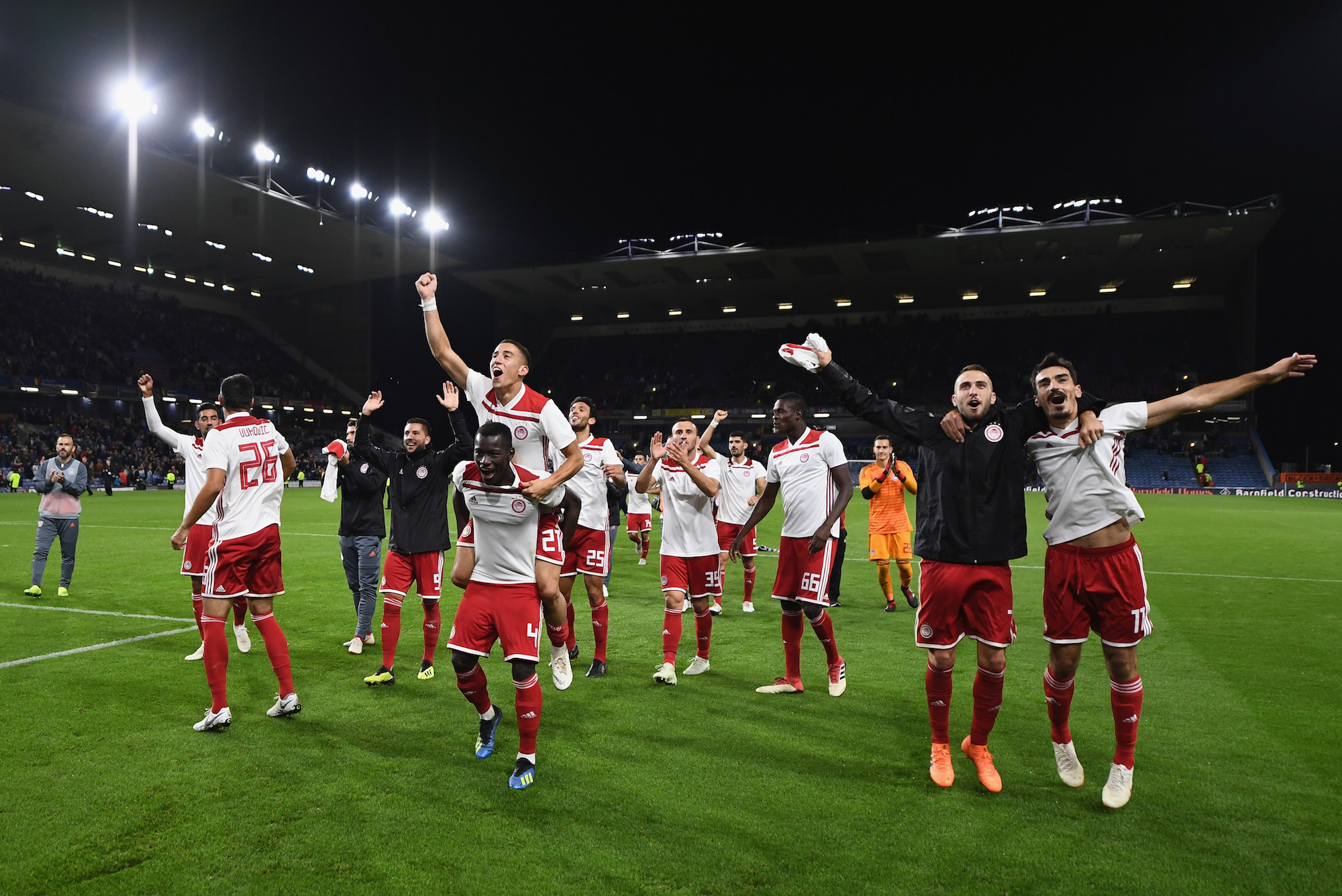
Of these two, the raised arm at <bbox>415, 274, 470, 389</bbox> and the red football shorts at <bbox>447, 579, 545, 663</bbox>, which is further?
the raised arm at <bbox>415, 274, 470, 389</bbox>

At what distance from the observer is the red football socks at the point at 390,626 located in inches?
258

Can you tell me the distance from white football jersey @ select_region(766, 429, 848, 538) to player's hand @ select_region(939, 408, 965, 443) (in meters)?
1.70

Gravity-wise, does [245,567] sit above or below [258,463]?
below

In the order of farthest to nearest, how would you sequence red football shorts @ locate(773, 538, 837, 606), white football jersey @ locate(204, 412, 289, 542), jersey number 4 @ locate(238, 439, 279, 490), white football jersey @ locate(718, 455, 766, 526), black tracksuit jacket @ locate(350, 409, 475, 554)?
1. white football jersey @ locate(718, 455, 766, 526)
2. black tracksuit jacket @ locate(350, 409, 475, 554)
3. red football shorts @ locate(773, 538, 837, 606)
4. jersey number 4 @ locate(238, 439, 279, 490)
5. white football jersey @ locate(204, 412, 289, 542)

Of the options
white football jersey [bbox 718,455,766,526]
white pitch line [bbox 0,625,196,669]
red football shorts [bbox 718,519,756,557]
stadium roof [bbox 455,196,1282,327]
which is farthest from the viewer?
stadium roof [bbox 455,196,1282,327]

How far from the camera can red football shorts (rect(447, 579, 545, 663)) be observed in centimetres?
450

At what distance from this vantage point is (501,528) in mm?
4598

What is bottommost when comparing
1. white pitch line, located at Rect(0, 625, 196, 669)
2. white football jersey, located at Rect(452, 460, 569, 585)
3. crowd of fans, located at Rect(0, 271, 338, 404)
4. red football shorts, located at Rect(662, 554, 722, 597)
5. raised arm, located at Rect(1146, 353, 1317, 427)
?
white pitch line, located at Rect(0, 625, 196, 669)

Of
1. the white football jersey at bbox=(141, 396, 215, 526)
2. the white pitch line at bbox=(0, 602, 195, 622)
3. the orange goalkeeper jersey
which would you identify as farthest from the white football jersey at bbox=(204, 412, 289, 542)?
the orange goalkeeper jersey

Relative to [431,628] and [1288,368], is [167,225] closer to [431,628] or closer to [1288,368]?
[431,628]

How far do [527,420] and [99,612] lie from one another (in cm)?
771

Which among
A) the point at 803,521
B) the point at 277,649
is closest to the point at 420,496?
the point at 277,649

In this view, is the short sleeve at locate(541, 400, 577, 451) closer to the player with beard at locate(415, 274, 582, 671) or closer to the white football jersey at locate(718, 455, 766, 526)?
the player with beard at locate(415, 274, 582, 671)

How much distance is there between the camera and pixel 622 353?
6150 cm
